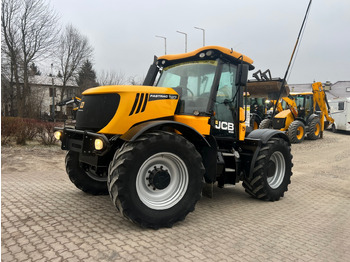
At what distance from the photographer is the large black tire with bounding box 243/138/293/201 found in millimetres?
5285

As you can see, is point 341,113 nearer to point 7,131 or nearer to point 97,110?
point 7,131

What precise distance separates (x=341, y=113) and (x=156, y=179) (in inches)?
856

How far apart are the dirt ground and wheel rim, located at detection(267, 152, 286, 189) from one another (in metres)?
3.24

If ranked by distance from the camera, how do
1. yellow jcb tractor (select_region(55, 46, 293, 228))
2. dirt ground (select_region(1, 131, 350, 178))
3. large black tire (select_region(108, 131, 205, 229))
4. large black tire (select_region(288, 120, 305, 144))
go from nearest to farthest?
1. large black tire (select_region(108, 131, 205, 229))
2. yellow jcb tractor (select_region(55, 46, 293, 228))
3. dirt ground (select_region(1, 131, 350, 178))
4. large black tire (select_region(288, 120, 305, 144))

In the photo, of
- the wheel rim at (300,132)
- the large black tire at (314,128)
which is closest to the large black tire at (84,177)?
the wheel rim at (300,132)

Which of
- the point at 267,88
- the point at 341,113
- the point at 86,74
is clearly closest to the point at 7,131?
the point at 267,88

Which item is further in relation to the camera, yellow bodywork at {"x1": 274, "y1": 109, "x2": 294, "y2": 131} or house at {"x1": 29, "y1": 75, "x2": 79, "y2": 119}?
house at {"x1": 29, "y1": 75, "x2": 79, "y2": 119}

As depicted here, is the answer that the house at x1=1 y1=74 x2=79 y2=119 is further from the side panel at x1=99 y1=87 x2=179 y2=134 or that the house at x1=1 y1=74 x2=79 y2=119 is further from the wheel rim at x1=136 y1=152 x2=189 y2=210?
the wheel rim at x1=136 y1=152 x2=189 y2=210

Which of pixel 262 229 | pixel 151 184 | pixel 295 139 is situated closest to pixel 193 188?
pixel 151 184

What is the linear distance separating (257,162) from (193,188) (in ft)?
5.77

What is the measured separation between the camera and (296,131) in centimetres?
1502

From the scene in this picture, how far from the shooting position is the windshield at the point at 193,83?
475 centimetres

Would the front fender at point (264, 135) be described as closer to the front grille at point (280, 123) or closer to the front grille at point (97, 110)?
the front grille at point (97, 110)

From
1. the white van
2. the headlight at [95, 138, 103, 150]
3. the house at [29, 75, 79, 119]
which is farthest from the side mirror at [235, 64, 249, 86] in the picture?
the house at [29, 75, 79, 119]
